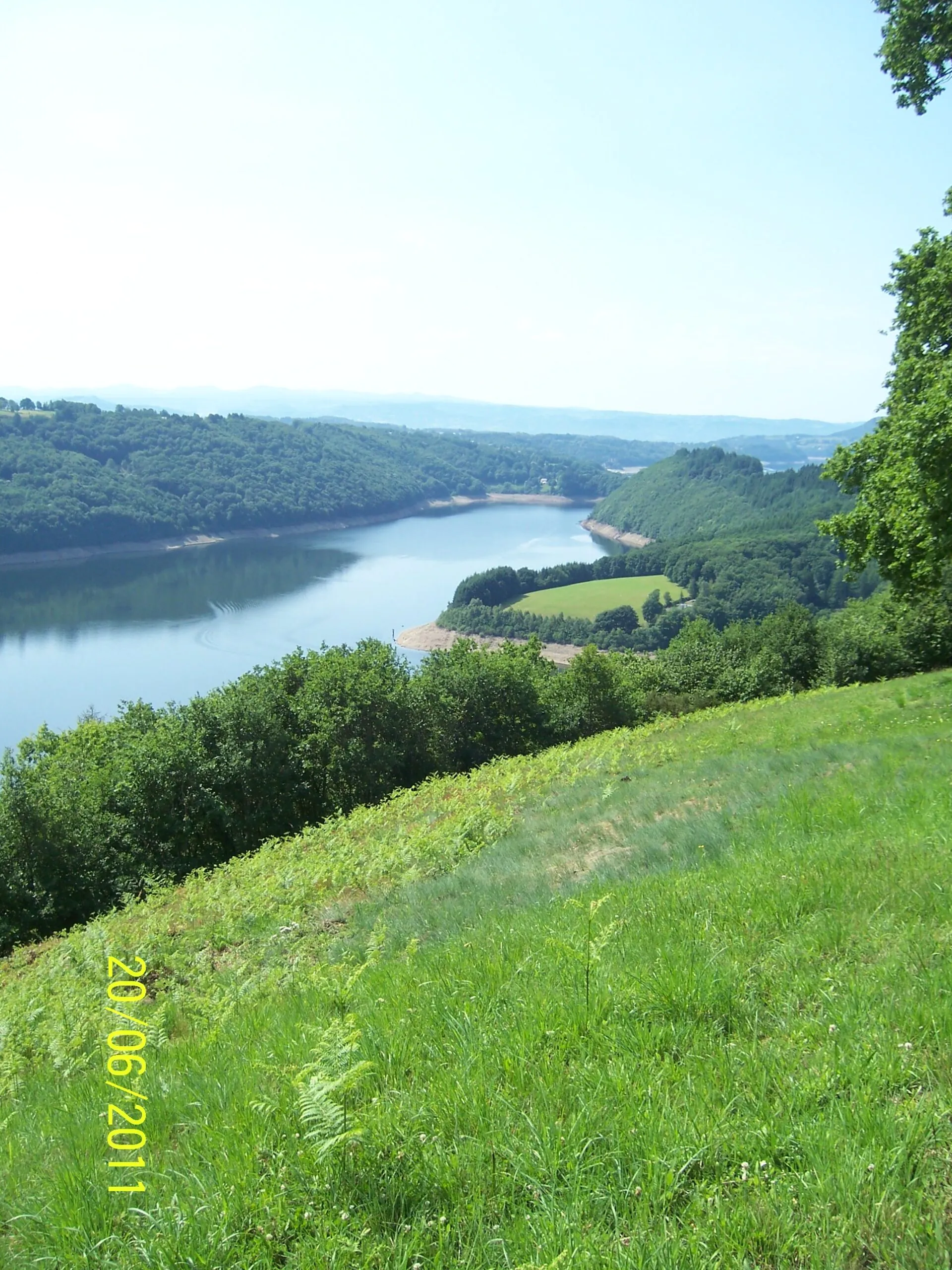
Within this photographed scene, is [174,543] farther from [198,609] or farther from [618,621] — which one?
[618,621]

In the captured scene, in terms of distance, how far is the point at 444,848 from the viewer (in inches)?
399

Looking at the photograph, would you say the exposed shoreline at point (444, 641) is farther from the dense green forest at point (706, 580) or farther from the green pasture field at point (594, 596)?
the green pasture field at point (594, 596)

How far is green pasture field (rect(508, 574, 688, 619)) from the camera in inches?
4190

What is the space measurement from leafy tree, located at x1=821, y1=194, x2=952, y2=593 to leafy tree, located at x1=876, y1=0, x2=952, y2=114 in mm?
2422

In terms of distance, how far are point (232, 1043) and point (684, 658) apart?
127 ft

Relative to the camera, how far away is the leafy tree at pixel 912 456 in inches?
451

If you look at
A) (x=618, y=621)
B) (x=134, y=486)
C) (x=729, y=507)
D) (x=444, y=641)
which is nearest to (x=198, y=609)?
(x=444, y=641)

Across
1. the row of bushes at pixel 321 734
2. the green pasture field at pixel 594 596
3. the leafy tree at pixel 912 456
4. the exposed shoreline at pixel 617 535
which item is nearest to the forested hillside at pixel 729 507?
the exposed shoreline at pixel 617 535

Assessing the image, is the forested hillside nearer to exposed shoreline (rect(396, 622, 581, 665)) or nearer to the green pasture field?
the green pasture field

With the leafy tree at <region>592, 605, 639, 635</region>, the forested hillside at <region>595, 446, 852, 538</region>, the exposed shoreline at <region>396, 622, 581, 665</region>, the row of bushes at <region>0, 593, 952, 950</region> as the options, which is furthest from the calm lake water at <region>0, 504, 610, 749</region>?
the forested hillside at <region>595, 446, 852, 538</region>

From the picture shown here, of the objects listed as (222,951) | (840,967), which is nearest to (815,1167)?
(840,967)

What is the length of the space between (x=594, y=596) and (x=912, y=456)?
4021 inches

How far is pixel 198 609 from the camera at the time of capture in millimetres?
98500

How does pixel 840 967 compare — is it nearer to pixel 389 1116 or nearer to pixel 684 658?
pixel 389 1116
